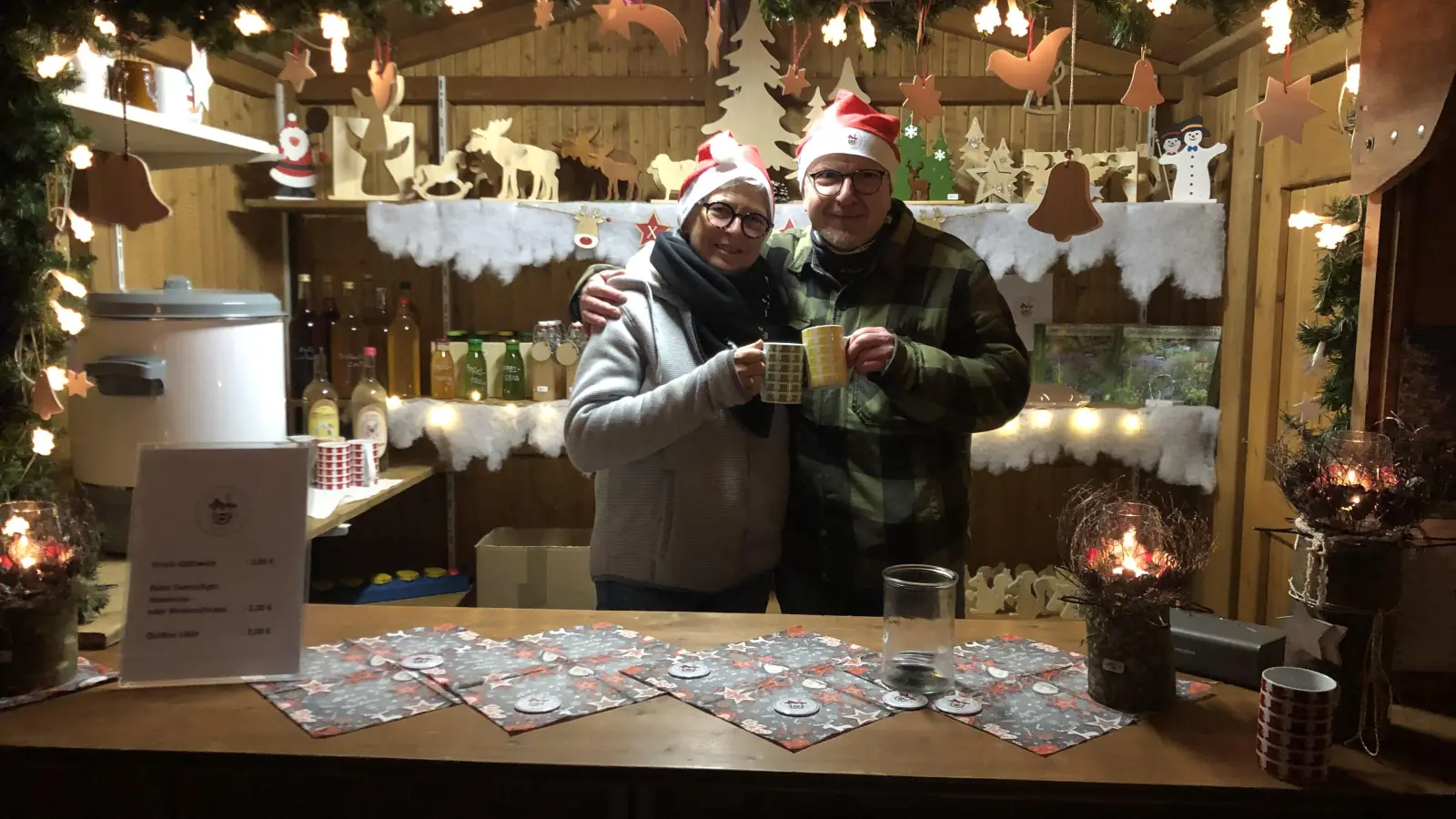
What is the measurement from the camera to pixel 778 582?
1.71 m

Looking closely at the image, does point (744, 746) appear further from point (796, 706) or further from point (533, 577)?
point (533, 577)

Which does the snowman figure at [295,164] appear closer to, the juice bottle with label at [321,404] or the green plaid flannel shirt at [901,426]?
the juice bottle with label at [321,404]

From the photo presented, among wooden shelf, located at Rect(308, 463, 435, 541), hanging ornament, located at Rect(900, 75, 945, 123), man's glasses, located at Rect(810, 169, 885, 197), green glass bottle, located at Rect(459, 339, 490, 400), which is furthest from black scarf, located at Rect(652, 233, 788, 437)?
green glass bottle, located at Rect(459, 339, 490, 400)

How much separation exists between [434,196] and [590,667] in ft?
6.53

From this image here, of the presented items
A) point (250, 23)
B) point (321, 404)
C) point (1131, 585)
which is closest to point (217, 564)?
point (250, 23)

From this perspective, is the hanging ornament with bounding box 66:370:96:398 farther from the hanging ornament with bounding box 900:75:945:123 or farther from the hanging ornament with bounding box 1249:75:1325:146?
the hanging ornament with bounding box 1249:75:1325:146

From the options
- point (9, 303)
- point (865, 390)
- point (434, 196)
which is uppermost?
point (434, 196)

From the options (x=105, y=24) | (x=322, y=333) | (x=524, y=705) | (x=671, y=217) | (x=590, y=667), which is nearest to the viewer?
(x=524, y=705)

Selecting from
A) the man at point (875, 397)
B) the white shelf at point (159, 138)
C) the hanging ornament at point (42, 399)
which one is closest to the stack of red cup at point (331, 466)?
the white shelf at point (159, 138)

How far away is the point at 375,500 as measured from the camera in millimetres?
2527

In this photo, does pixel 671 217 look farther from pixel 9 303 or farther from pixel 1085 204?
pixel 9 303

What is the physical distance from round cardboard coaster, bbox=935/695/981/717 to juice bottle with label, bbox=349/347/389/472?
6.51 feet

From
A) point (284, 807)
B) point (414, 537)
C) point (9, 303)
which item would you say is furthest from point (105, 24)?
point (414, 537)

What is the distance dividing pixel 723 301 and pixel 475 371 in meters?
1.50
